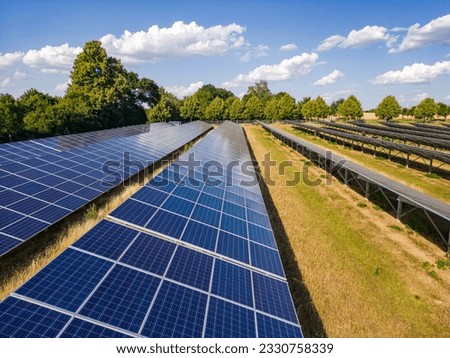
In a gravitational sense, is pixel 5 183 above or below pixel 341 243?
above

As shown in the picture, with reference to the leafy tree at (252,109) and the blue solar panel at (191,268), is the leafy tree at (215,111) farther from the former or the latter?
the blue solar panel at (191,268)

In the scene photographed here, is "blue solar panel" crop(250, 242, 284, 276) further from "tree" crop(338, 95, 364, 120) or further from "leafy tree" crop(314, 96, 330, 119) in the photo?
"leafy tree" crop(314, 96, 330, 119)

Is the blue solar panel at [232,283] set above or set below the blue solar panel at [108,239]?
below

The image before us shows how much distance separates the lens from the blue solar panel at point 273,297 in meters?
5.90

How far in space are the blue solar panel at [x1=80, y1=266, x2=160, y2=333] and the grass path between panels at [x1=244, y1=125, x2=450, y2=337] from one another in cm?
572

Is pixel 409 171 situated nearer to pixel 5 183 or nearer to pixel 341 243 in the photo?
pixel 341 243

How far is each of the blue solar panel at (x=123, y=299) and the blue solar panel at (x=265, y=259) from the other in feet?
9.47

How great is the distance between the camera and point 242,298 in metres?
6.00

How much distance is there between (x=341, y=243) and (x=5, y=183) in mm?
15312

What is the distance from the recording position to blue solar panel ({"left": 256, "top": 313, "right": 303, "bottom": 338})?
524 centimetres

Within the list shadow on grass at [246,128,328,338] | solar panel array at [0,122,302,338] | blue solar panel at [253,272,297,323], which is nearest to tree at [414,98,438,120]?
shadow on grass at [246,128,328,338]

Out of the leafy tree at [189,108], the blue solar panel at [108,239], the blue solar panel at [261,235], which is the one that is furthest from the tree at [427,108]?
the blue solar panel at [108,239]
